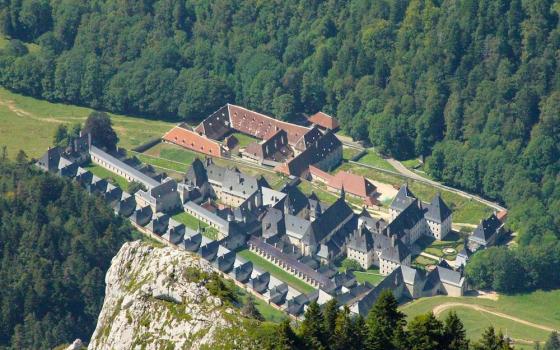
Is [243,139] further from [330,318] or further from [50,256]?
[330,318]

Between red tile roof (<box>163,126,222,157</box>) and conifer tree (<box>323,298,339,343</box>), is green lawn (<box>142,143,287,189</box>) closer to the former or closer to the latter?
red tile roof (<box>163,126,222,157</box>)

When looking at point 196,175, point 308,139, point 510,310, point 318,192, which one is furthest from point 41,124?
point 510,310

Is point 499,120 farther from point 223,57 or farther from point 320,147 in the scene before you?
point 223,57

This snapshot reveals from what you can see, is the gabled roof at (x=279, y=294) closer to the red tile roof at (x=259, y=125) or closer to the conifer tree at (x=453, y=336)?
the red tile roof at (x=259, y=125)

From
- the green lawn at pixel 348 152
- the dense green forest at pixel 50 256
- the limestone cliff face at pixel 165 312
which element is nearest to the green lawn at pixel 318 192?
the green lawn at pixel 348 152

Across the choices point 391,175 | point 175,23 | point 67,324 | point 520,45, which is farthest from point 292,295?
point 175,23

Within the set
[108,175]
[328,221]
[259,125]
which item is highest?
[328,221]
